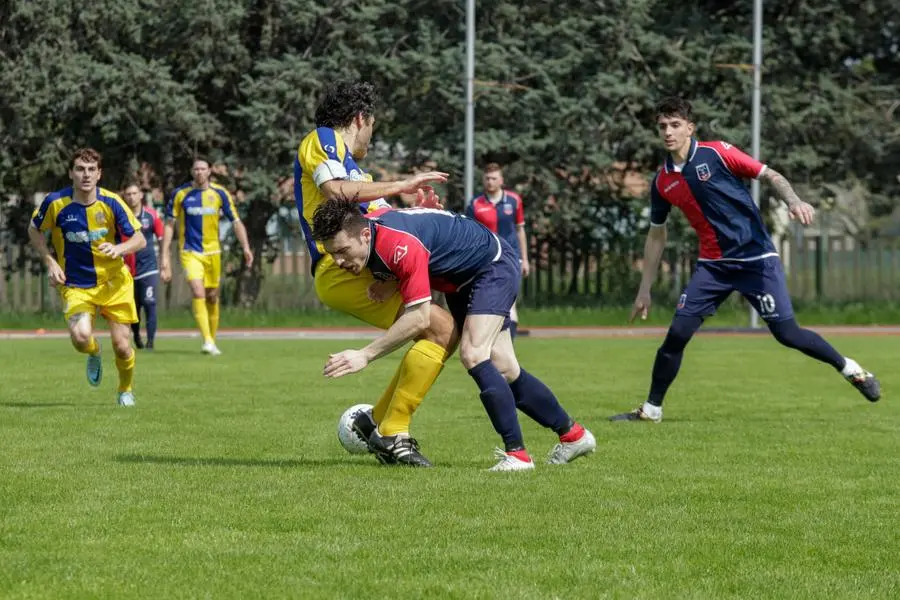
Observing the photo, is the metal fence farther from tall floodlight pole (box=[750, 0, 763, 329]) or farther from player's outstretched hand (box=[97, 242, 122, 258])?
player's outstretched hand (box=[97, 242, 122, 258])

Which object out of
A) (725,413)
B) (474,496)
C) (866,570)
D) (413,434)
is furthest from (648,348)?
(866,570)

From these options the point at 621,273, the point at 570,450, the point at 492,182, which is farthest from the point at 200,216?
the point at 621,273

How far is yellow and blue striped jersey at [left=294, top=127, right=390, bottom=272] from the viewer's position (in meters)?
8.16

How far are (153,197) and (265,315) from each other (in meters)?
4.17

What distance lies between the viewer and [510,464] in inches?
312

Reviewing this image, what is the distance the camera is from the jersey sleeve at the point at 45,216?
1164cm

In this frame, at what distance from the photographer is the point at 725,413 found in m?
11.5

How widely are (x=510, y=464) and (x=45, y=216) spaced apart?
17.3 feet

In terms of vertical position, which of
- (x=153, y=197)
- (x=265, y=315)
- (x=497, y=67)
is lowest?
(x=265, y=315)

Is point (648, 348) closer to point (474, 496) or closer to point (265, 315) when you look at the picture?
point (265, 315)

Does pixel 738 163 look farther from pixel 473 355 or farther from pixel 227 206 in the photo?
pixel 227 206

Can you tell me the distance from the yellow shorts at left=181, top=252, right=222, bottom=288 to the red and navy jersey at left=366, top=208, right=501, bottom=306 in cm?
1091

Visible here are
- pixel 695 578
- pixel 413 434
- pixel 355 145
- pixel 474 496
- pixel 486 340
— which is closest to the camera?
pixel 695 578

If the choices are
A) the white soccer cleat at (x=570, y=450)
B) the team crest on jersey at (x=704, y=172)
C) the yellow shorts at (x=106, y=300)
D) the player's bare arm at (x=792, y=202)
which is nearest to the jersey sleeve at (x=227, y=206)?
the yellow shorts at (x=106, y=300)
